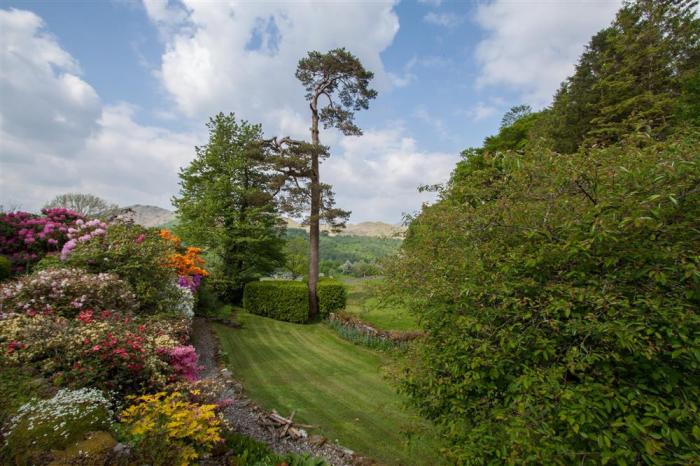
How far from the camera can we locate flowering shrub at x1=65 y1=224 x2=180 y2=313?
7645 millimetres

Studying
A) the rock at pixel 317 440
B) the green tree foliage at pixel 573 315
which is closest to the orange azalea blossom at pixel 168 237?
the rock at pixel 317 440

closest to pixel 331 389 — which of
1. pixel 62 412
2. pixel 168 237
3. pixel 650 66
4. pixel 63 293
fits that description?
pixel 62 412

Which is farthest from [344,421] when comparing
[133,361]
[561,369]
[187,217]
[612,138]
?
[612,138]

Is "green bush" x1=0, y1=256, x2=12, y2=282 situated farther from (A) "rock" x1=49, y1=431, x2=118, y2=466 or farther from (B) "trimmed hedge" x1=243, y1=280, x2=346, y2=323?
(B) "trimmed hedge" x1=243, y1=280, x2=346, y2=323

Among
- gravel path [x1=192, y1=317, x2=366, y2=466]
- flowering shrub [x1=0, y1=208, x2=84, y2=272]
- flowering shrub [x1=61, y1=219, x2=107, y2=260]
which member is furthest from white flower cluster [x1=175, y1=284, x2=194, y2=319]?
flowering shrub [x1=0, y1=208, x2=84, y2=272]

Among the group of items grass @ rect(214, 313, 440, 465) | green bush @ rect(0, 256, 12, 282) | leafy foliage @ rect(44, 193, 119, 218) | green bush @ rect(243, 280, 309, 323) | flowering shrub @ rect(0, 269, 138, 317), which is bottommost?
grass @ rect(214, 313, 440, 465)

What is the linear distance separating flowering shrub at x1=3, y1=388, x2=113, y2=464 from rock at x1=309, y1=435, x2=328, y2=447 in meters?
2.95

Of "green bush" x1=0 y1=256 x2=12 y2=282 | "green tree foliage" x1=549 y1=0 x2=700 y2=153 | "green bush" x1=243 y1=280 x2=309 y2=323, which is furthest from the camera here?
"green bush" x1=243 y1=280 x2=309 y2=323

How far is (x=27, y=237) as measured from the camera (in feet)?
30.2

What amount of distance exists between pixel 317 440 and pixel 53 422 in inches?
138

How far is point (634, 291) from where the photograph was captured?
219cm

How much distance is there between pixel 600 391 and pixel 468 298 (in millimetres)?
1100

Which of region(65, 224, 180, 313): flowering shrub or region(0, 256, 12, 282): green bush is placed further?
region(0, 256, 12, 282): green bush

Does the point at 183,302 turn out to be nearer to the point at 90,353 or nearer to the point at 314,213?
the point at 90,353
